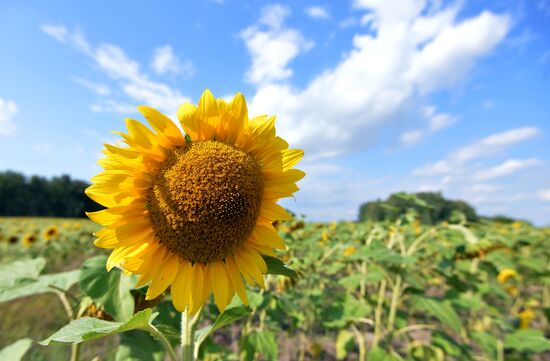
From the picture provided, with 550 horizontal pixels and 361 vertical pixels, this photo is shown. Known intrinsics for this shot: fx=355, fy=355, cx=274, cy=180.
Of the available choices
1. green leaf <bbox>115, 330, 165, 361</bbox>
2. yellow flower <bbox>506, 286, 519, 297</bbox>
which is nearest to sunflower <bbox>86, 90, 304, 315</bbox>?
green leaf <bbox>115, 330, 165, 361</bbox>

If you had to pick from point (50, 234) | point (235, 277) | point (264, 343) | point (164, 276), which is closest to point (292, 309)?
point (264, 343)

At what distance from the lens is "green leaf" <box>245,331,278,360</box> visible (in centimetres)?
237

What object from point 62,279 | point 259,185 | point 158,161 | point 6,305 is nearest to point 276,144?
point 259,185

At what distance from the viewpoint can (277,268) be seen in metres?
1.29

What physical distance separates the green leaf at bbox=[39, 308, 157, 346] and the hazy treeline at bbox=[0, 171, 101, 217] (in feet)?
160

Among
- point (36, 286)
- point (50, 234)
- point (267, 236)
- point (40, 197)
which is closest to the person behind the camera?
point (267, 236)

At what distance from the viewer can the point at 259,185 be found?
1374mm

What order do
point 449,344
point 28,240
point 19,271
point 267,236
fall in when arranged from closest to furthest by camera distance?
point 267,236, point 19,271, point 449,344, point 28,240

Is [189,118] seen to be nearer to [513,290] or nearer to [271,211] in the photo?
[271,211]

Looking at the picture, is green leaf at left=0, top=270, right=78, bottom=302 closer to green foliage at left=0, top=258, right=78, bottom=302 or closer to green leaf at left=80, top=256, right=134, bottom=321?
green foliage at left=0, top=258, right=78, bottom=302

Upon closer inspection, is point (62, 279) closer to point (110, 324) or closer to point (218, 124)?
point (110, 324)

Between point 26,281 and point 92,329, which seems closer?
point 92,329

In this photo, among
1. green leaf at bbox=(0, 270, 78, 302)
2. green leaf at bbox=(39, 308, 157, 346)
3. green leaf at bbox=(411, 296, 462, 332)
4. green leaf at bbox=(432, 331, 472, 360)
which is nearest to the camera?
green leaf at bbox=(39, 308, 157, 346)

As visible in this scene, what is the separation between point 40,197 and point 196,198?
2182 inches
